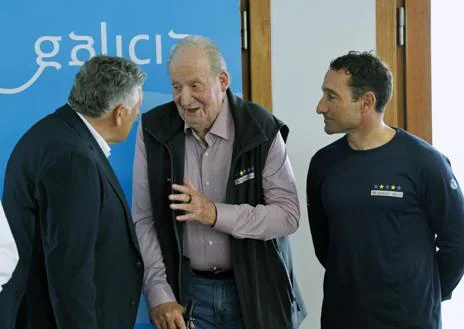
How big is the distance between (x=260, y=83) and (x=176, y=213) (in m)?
0.78

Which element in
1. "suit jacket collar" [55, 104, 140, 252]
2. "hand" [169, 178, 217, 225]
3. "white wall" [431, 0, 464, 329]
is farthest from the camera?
"white wall" [431, 0, 464, 329]

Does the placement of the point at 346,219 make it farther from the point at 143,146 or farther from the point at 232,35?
the point at 232,35

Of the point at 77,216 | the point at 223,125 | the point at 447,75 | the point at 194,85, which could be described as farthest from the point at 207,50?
the point at 447,75

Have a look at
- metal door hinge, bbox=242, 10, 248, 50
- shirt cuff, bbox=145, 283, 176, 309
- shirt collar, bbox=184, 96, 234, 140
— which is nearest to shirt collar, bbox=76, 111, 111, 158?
shirt collar, bbox=184, 96, 234, 140

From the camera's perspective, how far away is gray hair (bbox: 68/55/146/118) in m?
2.07

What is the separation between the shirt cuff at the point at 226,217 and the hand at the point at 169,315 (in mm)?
304

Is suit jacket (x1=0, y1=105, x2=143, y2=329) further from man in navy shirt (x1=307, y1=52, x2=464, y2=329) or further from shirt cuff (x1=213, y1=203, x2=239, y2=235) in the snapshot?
man in navy shirt (x1=307, y1=52, x2=464, y2=329)

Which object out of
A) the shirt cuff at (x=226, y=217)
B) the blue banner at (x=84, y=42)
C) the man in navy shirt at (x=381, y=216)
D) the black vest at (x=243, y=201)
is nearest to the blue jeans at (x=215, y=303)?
the black vest at (x=243, y=201)

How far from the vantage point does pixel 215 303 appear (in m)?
2.31

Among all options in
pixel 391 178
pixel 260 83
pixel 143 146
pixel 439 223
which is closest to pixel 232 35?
pixel 260 83

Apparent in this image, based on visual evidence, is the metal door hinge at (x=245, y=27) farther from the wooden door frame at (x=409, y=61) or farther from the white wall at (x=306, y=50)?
the wooden door frame at (x=409, y=61)

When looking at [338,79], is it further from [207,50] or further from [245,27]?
[245,27]

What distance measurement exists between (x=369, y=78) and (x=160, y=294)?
1.03 meters

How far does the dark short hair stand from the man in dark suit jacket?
0.74 m
